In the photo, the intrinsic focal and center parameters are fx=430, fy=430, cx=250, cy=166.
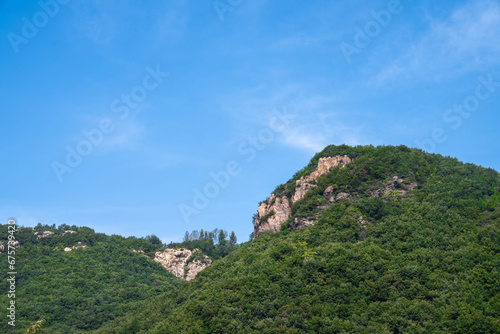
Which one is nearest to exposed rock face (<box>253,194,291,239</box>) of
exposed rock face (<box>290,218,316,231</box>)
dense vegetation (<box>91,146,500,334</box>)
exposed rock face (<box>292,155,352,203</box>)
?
exposed rock face (<box>292,155,352,203</box>)

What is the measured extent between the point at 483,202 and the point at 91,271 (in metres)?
85.9

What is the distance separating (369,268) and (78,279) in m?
70.5

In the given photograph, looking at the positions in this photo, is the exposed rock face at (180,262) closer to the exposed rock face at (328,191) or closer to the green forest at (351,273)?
the green forest at (351,273)

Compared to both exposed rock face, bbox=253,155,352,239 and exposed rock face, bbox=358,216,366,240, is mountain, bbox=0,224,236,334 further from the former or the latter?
exposed rock face, bbox=358,216,366,240

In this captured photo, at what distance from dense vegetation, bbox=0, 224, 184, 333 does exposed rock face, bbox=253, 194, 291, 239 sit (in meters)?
29.8

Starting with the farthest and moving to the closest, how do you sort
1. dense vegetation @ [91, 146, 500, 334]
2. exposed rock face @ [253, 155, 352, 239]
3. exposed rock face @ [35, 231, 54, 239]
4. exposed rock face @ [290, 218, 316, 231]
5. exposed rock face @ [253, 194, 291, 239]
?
exposed rock face @ [35, 231, 54, 239] → exposed rock face @ [253, 155, 352, 239] → exposed rock face @ [253, 194, 291, 239] → exposed rock face @ [290, 218, 316, 231] → dense vegetation @ [91, 146, 500, 334]

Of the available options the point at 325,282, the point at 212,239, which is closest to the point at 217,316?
the point at 325,282

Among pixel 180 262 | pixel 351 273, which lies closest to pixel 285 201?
pixel 351 273

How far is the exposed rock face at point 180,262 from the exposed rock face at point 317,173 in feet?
178

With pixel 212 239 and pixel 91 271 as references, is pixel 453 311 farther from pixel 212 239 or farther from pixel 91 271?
pixel 212 239

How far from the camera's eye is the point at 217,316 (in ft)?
180

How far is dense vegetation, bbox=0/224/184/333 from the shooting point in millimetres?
84750

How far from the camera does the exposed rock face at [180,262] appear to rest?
127125 mm

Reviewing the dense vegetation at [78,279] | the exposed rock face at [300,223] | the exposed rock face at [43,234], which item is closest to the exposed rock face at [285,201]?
the exposed rock face at [300,223]
